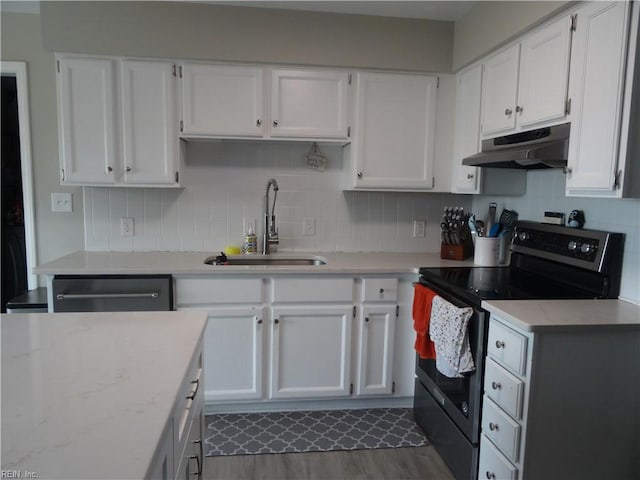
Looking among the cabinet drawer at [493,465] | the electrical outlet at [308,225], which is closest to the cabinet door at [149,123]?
the electrical outlet at [308,225]

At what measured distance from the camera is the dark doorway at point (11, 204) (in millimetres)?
3141

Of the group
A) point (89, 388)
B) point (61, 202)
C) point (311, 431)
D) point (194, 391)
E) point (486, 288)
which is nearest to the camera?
point (89, 388)

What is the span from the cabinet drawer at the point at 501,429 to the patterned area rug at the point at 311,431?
67cm

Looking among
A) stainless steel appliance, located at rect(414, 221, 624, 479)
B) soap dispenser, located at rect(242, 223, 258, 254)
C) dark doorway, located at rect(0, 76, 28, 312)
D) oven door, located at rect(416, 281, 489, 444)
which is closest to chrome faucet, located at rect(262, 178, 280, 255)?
soap dispenser, located at rect(242, 223, 258, 254)

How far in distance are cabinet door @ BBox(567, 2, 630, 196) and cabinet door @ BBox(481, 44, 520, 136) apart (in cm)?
40

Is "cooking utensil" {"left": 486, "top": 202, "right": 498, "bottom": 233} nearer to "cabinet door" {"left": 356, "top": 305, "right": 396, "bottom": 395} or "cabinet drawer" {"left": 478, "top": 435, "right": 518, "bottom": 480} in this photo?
"cabinet door" {"left": 356, "top": 305, "right": 396, "bottom": 395}

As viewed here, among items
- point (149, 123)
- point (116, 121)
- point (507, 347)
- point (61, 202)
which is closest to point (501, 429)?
point (507, 347)

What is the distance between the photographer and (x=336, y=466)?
2115mm

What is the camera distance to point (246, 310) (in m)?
2.45

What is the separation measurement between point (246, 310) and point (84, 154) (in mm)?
1316

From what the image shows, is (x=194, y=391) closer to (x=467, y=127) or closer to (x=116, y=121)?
(x=116, y=121)

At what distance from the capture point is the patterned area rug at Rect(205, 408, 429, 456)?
2.26 meters

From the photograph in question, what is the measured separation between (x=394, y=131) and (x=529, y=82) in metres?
0.86

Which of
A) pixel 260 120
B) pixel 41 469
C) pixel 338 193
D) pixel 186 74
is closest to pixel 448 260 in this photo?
pixel 338 193
